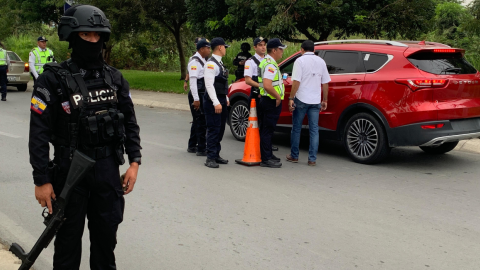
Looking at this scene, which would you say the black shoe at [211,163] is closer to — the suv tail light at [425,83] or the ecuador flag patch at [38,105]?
the suv tail light at [425,83]

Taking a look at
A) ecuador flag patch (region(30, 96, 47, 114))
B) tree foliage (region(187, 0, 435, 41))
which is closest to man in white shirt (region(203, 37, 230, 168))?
ecuador flag patch (region(30, 96, 47, 114))

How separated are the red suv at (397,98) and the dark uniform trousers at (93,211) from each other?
511 centimetres

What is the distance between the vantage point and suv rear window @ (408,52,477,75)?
24.6ft

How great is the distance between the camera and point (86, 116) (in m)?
3.08

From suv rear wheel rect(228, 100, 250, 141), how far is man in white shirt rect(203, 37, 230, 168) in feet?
5.56

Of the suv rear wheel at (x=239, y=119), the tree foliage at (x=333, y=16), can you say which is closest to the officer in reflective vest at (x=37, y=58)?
the tree foliage at (x=333, y=16)

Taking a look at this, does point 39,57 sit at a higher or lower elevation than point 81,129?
lower

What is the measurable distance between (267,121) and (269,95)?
1.28ft

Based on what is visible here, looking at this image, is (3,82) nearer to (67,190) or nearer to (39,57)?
(39,57)

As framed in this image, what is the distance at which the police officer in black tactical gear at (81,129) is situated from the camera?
10.1ft

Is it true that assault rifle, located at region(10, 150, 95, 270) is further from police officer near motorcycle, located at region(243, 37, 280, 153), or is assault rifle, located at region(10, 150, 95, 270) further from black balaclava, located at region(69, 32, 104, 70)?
police officer near motorcycle, located at region(243, 37, 280, 153)

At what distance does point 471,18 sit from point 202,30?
26.9ft

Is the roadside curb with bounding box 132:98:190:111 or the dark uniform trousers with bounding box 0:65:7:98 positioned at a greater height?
the dark uniform trousers with bounding box 0:65:7:98

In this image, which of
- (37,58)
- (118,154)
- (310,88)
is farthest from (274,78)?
(37,58)
